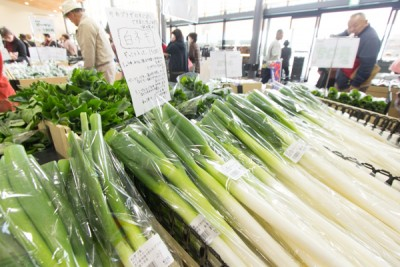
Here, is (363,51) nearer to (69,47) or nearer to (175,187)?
(175,187)

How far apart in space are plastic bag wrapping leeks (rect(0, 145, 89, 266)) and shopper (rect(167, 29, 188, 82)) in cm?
361

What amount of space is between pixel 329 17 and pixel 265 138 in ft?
25.8

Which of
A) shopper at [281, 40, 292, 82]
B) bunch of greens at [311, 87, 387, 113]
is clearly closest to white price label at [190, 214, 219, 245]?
bunch of greens at [311, 87, 387, 113]

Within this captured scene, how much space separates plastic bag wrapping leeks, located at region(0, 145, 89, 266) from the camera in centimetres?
39

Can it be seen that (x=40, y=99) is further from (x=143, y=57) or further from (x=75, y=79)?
(x=143, y=57)

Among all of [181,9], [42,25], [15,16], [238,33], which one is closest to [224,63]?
[181,9]

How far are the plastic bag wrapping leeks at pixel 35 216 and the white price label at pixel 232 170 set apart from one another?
39 centimetres

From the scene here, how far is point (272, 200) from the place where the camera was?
1.98 feet

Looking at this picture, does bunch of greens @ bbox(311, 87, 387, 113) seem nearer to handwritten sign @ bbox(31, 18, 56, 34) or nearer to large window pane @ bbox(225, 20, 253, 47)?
handwritten sign @ bbox(31, 18, 56, 34)

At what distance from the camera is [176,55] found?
13.1 feet

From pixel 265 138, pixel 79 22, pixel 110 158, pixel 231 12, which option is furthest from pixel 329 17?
pixel 110 158

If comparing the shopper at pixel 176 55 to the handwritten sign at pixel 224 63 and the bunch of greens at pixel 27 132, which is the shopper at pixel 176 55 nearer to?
the handwritten sign at pixel 224 63

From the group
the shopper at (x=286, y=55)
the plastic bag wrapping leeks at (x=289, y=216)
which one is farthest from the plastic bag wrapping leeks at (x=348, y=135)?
the shopper at (x=286, y=55)

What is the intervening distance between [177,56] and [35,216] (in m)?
3.93
